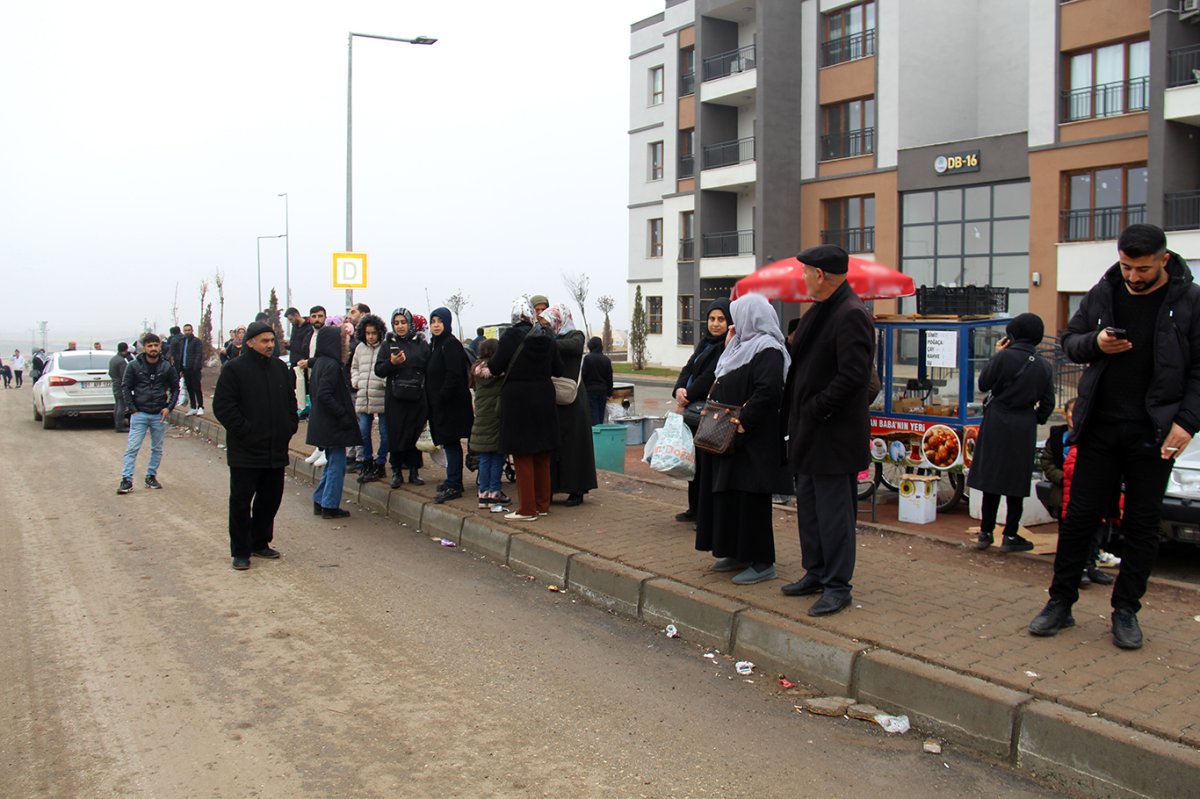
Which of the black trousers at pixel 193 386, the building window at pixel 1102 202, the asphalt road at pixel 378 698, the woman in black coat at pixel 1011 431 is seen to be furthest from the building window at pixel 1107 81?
the asphalt road at pixel 378 698

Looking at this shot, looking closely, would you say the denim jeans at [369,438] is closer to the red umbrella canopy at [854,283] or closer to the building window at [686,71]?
the red umbrella canopy at [854,283]

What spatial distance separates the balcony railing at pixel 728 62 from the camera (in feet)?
123

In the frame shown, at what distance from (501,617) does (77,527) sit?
5409 millimetres

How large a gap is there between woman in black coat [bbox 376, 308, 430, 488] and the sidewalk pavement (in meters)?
1.86

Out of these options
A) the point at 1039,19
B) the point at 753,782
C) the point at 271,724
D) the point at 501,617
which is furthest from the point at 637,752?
the point at 1039,19

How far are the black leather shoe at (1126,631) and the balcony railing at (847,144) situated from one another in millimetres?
31302

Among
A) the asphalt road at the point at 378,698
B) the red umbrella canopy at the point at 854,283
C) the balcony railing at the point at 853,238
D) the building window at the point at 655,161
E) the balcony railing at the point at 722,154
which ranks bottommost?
the asphalt road at the point at 378,698

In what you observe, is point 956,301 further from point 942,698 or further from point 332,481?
point 332,481

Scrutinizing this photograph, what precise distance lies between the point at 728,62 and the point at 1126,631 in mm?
36389

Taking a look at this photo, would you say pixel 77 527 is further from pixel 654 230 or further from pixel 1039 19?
pixel 654 230

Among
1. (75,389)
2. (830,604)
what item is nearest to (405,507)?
(830,604)

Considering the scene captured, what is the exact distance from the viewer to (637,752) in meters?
4.35

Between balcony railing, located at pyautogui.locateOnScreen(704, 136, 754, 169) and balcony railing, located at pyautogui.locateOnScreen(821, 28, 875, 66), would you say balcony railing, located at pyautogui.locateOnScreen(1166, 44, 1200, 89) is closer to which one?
balcony railing, located at pyautogui.locateOnScreen(821, 28, 875, 66)

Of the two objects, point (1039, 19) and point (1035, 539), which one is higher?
point (1039, 19)
